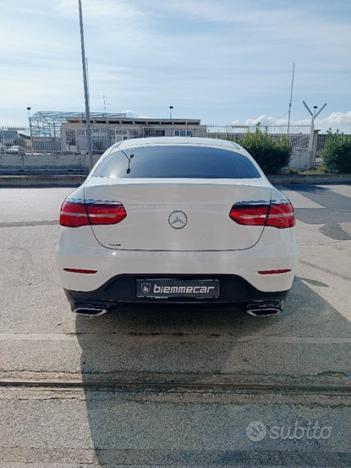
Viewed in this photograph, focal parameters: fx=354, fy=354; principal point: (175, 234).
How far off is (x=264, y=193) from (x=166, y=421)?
62.0 inches

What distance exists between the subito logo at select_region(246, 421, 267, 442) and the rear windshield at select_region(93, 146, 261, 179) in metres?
1.69

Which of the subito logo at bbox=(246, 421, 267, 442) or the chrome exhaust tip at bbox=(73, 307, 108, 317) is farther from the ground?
the chrome exhaust tip at bbox=(73, 307, 108, 317)

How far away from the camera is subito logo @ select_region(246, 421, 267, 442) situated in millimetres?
1937

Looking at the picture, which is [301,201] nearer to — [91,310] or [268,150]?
[268,150]

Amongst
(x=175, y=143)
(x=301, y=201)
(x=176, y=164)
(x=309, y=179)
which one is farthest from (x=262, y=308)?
(x=309, y=179)

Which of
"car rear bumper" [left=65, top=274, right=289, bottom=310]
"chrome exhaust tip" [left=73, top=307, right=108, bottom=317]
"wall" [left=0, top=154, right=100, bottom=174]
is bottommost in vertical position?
"wall" [left=0, top=154, right=100, bottom=174]

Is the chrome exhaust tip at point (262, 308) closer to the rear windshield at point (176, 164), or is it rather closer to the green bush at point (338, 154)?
the rear windshield at point (176, 164)

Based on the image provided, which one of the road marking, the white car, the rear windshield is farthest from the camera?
the road marking

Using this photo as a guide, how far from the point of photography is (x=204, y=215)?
237 cm

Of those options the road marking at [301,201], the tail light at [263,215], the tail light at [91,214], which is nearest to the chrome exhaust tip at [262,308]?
the tail light at [263,215]

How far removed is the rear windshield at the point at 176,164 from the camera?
2.78 meters

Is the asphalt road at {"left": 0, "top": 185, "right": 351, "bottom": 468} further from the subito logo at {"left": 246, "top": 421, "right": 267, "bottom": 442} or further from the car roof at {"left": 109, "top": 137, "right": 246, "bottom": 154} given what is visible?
the car roof at {"left": 109, "top": 137, "right": 246, "bottom": 154}

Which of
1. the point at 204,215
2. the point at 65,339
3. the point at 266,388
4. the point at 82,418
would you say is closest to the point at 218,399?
the point at 266,388
